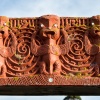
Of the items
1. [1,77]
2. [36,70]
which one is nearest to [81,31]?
[36,70]

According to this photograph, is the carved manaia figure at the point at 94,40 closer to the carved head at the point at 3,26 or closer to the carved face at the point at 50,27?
the carved face at the point at 50,27

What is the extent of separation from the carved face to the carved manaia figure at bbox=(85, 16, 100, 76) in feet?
2.28

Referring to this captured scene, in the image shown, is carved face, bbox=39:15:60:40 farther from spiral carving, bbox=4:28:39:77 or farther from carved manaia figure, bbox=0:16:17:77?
carved manaia figure, bbox=0:16:17:77

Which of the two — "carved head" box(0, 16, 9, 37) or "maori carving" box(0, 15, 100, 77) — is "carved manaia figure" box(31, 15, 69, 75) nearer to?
"maori carving" box(0, 15, 100, 77)

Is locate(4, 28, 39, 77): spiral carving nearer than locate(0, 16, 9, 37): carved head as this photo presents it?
Yes

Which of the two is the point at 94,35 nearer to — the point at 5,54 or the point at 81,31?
the point at 81,31

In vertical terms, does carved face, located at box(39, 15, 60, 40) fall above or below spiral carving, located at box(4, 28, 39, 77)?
above

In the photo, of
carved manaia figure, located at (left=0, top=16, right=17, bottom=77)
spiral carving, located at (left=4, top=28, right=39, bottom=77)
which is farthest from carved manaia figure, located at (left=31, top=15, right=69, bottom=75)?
carved manaia figure, located at (left=0, top=16, right=17, bottom=77)

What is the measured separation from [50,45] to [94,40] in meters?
1.03

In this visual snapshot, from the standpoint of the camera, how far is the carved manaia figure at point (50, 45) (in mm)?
11234

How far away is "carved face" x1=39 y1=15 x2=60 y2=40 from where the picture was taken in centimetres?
1143

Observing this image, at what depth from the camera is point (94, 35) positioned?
11.5m

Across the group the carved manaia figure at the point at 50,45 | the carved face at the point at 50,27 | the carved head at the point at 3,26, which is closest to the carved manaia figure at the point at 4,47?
the carved head at the point at 3,26

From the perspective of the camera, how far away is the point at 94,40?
11.6m
